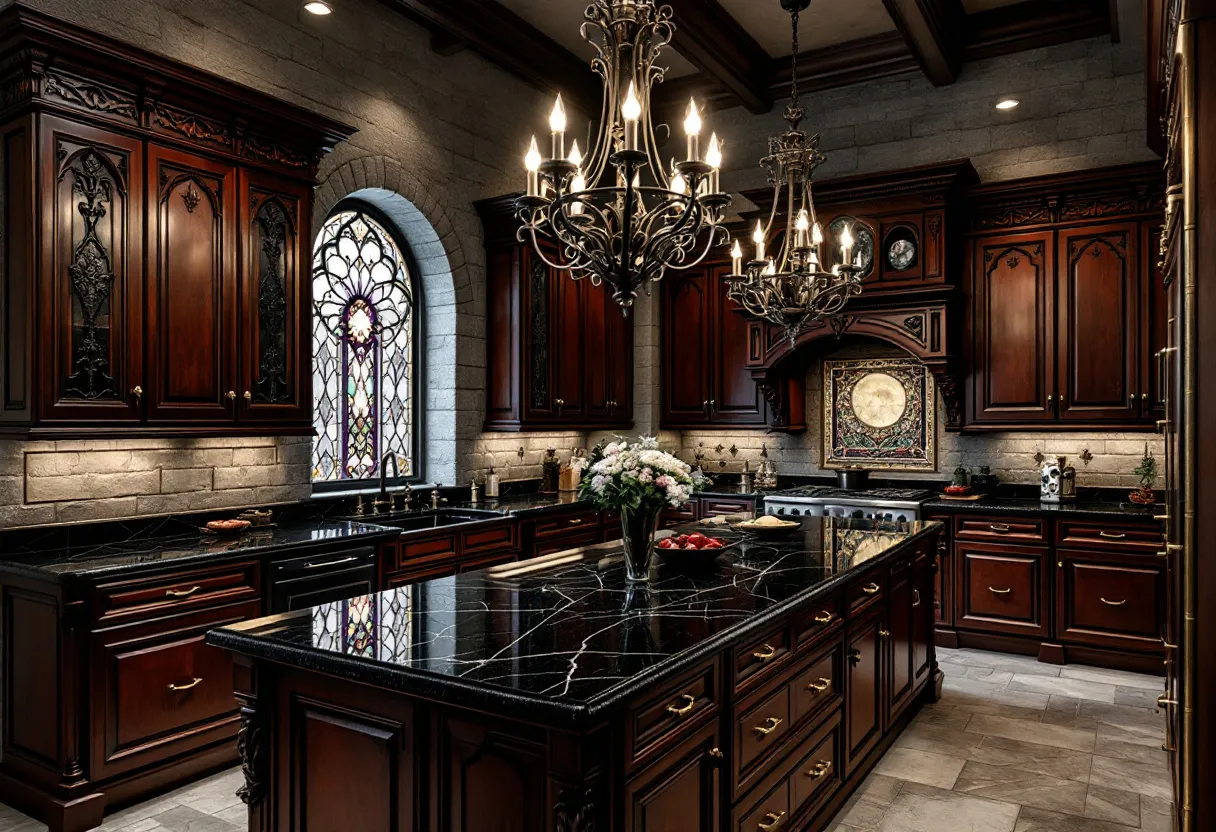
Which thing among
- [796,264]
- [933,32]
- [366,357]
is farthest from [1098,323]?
[366,357]

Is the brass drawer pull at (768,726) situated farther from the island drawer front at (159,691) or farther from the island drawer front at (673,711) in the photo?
the island drawer front at (159,691)

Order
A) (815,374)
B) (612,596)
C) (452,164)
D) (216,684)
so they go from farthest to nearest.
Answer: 1. (815,374)
2. (452,164)
3. (216,684)
4. (612,596)

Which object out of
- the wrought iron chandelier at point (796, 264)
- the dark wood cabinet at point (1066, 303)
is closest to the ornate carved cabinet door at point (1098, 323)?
the dark wood cabinet at point (1066, 303)

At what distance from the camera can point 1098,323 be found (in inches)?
222

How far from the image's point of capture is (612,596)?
9.16 feet

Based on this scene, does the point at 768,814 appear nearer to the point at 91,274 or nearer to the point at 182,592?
the point at 182,592

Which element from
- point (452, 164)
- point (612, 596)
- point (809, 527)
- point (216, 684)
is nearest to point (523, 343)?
point (452, 164)

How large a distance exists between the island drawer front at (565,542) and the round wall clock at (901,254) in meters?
2.96

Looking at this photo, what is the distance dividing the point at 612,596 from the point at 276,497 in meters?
2.70

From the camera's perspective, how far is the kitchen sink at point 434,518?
500 centimetres

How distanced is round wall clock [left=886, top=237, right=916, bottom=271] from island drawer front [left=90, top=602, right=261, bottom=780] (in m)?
4.80

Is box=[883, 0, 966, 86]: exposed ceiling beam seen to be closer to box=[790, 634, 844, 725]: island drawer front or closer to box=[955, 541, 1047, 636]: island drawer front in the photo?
box=[955, 541, 1047, 636]: island drawer front

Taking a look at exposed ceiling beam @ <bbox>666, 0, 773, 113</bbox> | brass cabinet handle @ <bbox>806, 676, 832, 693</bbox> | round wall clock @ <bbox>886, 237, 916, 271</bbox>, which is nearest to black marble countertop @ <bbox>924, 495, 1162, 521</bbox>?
round wall clock @ <bbox>886, 237, 916, 271</bbox>

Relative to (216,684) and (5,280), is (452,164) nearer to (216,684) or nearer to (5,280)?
(5,280)
